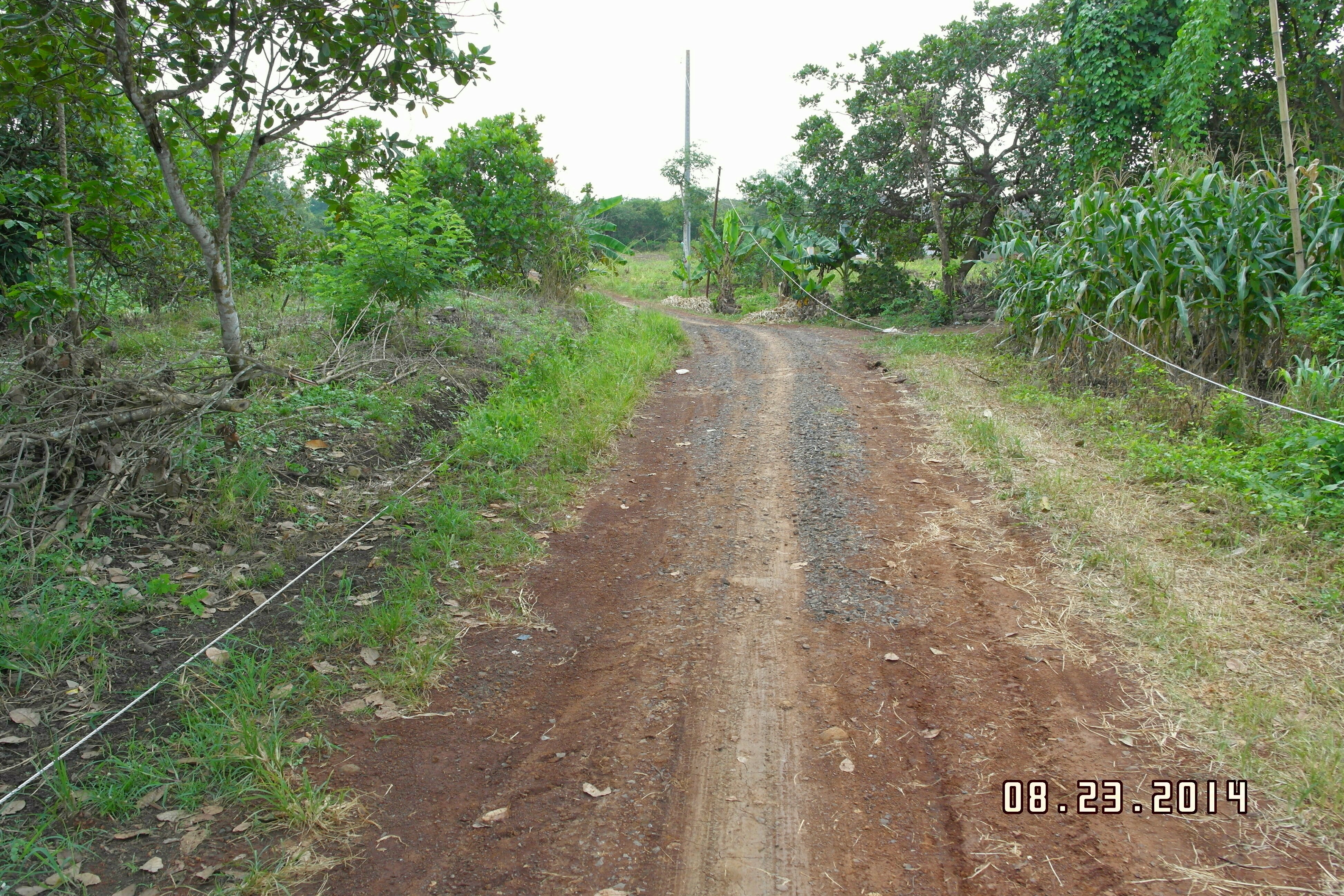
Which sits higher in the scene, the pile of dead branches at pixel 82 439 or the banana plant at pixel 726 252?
the banana plant at pixel 726 252

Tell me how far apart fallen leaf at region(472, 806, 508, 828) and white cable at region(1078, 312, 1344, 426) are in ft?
17.1

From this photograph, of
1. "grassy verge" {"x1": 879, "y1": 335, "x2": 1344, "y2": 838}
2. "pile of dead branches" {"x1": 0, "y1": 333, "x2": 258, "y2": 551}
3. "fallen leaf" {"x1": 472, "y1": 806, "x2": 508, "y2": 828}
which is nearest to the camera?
"fallen leaf" {"x1": 472, "y1": 806, "x2": 508, "y2": 828}

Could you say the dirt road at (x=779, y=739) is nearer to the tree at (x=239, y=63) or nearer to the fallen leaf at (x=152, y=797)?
the fallen leaf at (x=152, y=797)

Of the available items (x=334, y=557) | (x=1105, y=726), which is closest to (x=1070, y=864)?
(x=1105, y=726)

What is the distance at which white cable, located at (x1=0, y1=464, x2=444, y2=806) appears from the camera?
301 cm

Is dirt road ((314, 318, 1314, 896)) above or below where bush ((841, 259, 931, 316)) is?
below

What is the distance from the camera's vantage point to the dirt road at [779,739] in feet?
8.73

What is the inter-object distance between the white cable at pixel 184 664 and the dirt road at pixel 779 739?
36.5 inches

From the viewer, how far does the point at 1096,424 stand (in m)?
7.36

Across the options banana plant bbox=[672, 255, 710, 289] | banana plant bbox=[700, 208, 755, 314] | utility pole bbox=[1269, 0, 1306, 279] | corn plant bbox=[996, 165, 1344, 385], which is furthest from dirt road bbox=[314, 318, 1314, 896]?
banana plant bbox=[672, 255, 710, 289]

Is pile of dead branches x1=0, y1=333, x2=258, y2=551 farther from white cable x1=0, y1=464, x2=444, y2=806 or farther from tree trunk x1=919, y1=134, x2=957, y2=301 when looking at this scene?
tree trunk x1=919, y1=134, x2=957, y2=301

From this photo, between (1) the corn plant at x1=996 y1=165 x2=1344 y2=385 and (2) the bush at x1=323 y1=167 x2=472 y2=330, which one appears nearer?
(1) the corn plant at x1=996 y1=165 x2=1344 y2=385

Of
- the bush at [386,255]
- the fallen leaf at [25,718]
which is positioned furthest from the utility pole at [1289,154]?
the fallen leaf at [25,718]

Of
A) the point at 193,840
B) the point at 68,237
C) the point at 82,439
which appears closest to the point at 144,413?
the point at 82,439
